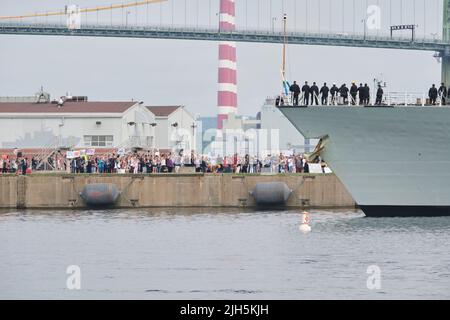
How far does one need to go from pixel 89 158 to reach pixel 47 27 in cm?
7482

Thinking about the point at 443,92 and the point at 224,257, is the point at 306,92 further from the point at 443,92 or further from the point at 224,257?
the point at 224,257

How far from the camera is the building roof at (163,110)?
262 ft

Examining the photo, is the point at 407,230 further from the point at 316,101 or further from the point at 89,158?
the point at 89,158

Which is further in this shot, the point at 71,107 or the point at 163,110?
the point at 163,110

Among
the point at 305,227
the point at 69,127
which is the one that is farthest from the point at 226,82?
the point at 305,227

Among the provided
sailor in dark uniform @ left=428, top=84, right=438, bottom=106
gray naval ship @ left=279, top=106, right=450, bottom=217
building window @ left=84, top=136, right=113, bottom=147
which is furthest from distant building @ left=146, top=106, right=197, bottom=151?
sailor in dark uniform @ left=428, top=84, right=438, bottom=106

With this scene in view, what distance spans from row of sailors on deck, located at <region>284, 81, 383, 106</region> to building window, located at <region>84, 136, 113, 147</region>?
2668 centimetres

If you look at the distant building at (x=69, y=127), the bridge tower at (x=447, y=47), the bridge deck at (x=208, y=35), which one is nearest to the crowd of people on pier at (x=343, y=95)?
the distant building at (x=69, y=127)

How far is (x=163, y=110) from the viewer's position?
81125 mm

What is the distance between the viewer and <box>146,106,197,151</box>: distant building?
256ft

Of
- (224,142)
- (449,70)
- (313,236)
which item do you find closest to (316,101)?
(313,236)

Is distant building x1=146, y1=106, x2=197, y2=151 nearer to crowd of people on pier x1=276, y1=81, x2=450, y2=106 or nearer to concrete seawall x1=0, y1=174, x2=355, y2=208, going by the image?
concrete seawall x1=0, y1=174, x2=355, y2=208

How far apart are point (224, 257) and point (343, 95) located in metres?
10.4

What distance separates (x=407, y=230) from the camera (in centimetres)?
4012
